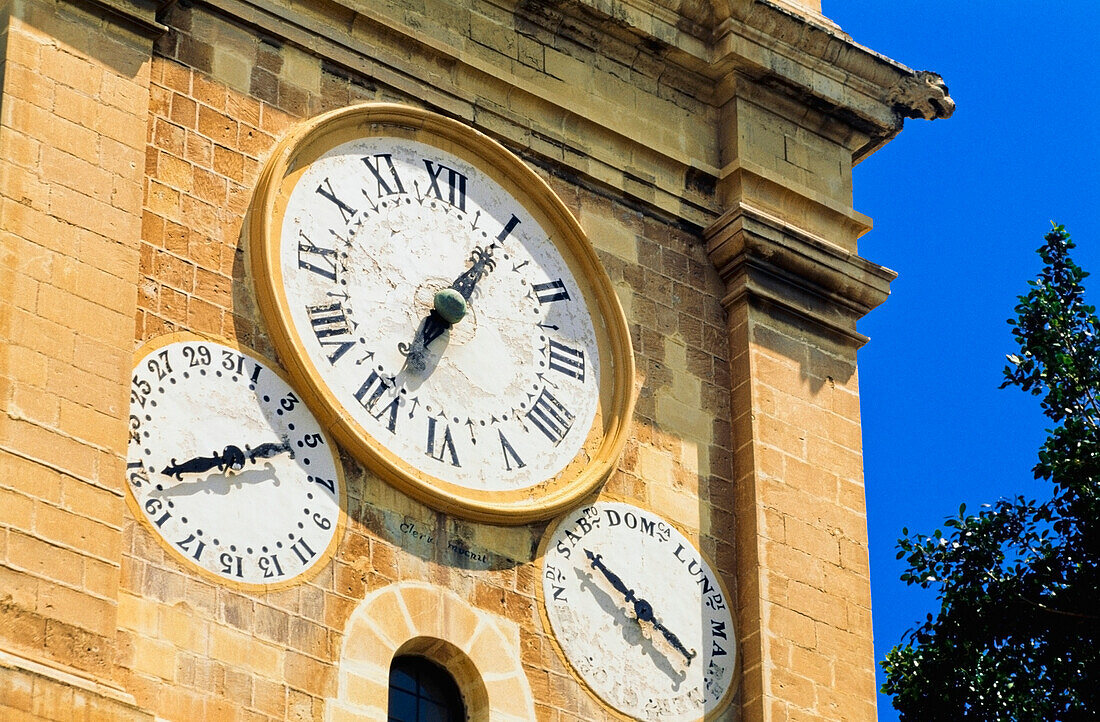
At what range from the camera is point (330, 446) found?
1842 centimetres

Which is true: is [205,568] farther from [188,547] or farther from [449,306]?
[449,306]

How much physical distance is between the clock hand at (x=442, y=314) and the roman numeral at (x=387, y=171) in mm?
701

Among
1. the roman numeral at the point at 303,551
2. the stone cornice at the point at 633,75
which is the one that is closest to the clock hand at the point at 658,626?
the roman numeral at the point at 303,551

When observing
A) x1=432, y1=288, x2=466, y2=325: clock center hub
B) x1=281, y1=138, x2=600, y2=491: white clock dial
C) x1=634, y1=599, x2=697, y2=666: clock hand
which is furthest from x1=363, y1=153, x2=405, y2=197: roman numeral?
x1=634, y1=599, x2=697, y2=666: clock hand

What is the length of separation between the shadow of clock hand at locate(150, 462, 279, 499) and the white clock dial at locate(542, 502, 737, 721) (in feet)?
6.68

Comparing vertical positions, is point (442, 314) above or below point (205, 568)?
above

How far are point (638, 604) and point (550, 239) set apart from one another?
267 centimetres

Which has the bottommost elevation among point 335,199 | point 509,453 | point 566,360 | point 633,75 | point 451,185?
point 509,453

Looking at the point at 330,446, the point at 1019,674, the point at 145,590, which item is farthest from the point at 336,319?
the point at 1019,674

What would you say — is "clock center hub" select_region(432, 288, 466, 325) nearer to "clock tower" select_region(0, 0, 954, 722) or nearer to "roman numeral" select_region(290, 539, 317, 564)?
"clock tower" select_region(0, 0, 954, 722)

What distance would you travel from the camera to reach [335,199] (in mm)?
19406

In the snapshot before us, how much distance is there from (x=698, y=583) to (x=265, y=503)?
332cm

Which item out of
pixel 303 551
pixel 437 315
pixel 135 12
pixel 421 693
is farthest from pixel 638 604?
pixel 135 12

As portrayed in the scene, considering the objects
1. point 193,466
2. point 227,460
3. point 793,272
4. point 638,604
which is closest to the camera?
point 193,466
